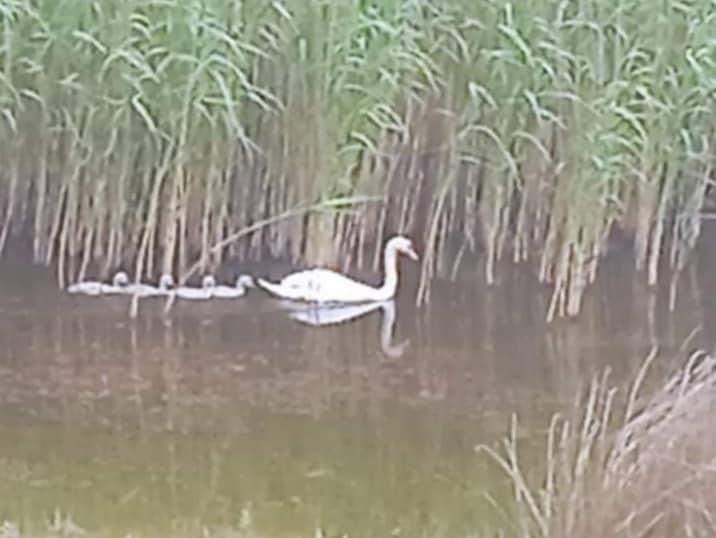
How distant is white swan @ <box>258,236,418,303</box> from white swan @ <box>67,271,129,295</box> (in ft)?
1.43

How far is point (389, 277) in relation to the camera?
5645 mm

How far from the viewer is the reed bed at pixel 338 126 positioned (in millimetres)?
5477

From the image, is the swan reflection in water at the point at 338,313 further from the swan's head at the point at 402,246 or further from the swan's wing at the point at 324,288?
the swan's head at the point at 402,246

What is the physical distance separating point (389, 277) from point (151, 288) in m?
0.75

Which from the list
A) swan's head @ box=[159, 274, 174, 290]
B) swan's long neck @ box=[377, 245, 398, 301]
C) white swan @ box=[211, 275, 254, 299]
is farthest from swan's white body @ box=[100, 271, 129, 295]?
swan's long neck @ box=[377, 245, 398, 301]

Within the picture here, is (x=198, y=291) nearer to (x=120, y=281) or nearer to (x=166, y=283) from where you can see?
(x=166, y=283)

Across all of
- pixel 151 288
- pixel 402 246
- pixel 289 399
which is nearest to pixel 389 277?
pixel 402 246

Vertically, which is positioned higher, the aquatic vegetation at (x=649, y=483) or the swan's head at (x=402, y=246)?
the swan's head at (x=402, y=246)

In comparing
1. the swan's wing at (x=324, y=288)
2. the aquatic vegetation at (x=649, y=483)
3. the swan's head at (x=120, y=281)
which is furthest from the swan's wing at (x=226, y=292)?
the aquatic vegetation at (x=649, y=483)

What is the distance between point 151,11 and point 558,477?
7.97 feet

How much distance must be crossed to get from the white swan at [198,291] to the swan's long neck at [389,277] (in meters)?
0.53

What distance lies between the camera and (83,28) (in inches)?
215

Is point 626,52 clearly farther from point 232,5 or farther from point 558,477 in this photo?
point 558,477

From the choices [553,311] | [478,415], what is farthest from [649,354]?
[478,415]
